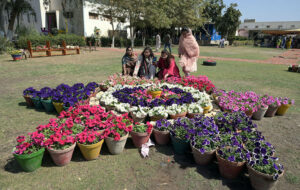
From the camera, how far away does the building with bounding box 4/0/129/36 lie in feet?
84.2

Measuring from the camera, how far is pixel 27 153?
2.82 metres

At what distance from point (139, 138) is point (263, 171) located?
1888 mm

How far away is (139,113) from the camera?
411 cm

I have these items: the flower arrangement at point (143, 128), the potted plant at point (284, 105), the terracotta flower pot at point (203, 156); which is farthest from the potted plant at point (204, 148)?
the potted plant at point (284, 105)

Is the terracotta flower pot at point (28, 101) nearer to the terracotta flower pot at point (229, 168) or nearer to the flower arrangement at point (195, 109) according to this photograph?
the flower arrangement at point (195, 109)

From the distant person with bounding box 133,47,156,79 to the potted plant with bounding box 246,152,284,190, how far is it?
15.7ft

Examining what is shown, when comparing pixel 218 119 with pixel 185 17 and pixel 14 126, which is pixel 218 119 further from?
pixel 185 17

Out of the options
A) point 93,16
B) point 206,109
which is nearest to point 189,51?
point 206,109

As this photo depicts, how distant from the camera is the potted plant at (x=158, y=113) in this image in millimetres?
4082

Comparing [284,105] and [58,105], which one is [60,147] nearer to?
[58,105]

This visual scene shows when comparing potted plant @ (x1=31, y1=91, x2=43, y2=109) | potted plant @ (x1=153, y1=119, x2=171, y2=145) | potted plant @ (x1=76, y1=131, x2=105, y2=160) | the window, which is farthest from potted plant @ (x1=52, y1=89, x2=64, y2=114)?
the window

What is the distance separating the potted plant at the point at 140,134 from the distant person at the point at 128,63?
12.7ft

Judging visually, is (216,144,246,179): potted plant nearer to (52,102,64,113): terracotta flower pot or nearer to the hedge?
(52,102,64,113): terracotta flower pot

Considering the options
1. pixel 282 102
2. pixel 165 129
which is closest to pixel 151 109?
pixel 165 129
